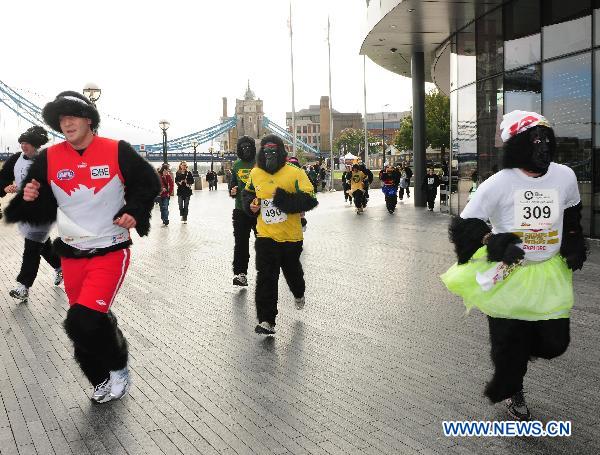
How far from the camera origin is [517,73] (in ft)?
54.5

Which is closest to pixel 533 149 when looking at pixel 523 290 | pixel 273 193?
pixel 523 290

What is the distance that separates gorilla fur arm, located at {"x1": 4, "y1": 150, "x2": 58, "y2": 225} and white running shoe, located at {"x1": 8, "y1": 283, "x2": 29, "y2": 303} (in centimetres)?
395

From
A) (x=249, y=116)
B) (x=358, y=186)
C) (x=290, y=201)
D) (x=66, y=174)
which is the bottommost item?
(x=358, y=186)

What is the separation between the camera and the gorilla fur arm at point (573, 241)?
13.5 ft

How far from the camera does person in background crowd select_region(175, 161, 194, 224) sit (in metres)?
21.4

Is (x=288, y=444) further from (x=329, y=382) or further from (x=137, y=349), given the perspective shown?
(x=137, y=349)

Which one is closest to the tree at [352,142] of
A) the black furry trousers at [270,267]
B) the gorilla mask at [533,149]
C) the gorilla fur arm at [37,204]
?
the black furry trousers at [270,267]

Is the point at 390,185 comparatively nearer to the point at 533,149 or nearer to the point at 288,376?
the point at 288,376

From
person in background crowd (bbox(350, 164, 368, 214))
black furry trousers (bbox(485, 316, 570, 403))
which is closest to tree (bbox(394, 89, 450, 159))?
person in background crowd (bbox(350, 164, 368, 214))

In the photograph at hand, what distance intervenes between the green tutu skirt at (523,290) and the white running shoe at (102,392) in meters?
2.47

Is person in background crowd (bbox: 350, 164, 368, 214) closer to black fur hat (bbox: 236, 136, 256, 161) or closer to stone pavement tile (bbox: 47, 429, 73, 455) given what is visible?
black fur hat (bbox: 236, 136, 256, 161)

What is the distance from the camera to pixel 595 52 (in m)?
14.0

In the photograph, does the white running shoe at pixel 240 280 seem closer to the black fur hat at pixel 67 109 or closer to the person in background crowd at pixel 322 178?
the black fur hat at pixel 67 109

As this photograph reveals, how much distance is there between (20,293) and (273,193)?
3.80 m
